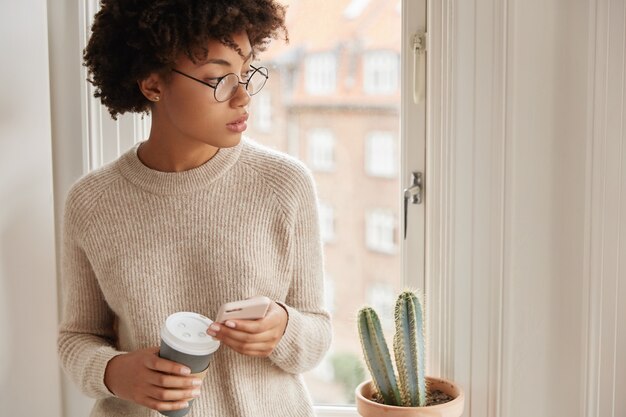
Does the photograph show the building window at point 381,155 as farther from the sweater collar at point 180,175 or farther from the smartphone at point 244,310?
the smartphone at point 244,310

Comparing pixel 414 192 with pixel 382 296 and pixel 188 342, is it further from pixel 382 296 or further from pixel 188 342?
pixel 188 342

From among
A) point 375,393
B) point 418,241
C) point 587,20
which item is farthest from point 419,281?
point 587,20

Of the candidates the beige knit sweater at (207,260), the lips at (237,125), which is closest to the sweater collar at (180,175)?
the beige knit sweater at (207,260)

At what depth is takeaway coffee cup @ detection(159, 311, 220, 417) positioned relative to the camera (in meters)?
1.25

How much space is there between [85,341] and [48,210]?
0.37m

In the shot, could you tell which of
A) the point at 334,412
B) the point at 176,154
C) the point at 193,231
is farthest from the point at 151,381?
the point at 334,412

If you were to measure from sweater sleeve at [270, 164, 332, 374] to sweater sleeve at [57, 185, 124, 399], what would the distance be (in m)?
0.33

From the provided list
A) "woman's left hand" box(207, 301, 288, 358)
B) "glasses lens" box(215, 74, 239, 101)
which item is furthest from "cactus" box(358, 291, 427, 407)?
"glasses lens" box(215, 74, 239, 101)

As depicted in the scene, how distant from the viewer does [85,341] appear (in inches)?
59.8

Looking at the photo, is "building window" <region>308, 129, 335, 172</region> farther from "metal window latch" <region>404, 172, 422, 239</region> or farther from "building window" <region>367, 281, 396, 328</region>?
"building window" <region>367, 281, 396, 328</region>

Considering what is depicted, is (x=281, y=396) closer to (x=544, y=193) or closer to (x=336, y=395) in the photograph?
(x=336, y=395)

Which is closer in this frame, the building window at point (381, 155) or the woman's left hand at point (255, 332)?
the woman's left hand at point (255, 332)

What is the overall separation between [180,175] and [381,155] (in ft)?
2.11

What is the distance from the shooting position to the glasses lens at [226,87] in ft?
4.47
